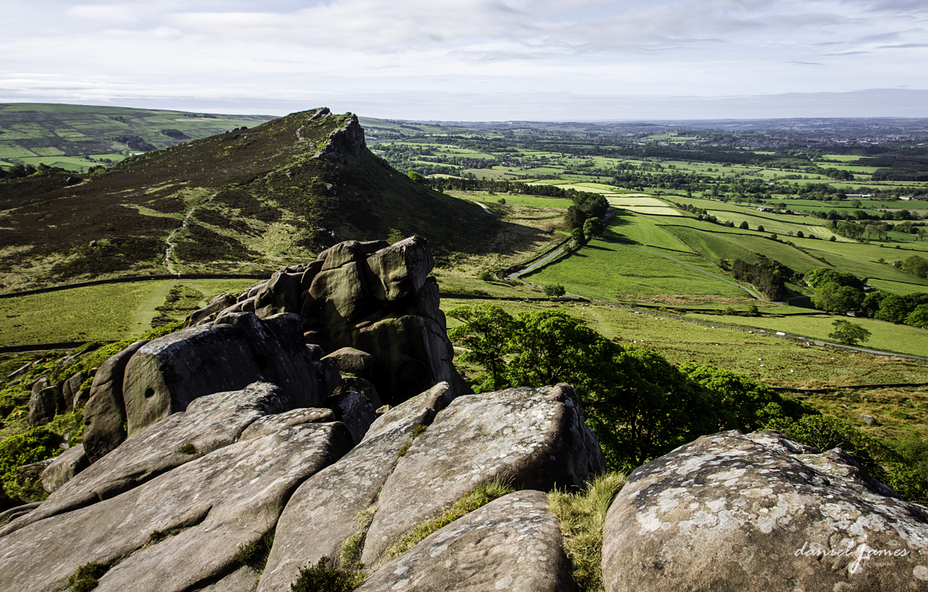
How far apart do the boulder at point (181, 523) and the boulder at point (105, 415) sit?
23.0 feet

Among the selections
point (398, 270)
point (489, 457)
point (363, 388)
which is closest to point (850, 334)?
point (398, 270)

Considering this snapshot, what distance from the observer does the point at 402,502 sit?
1047cm

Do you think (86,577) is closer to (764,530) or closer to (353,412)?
(353,412)

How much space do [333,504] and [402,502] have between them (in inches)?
73.0

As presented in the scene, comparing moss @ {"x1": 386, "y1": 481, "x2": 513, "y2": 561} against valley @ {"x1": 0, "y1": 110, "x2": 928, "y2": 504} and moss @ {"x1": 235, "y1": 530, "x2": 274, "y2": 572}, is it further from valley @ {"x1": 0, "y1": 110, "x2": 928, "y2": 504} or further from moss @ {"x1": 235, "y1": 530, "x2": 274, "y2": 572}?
valley @ {"x1": 0, "y1": 110, "x2": 928, "y2": 504}

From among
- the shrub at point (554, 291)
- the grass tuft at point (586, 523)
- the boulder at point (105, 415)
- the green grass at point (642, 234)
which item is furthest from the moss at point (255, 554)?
the green grass at point (642, 234)

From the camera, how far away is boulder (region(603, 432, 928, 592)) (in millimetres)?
5758

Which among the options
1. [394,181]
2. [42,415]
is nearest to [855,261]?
[394,181]

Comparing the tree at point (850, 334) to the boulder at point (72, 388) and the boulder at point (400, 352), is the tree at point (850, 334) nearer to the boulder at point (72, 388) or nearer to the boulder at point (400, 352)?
the boulder at point (400, 352)

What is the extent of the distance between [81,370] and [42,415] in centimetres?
395

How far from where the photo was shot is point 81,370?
118ft

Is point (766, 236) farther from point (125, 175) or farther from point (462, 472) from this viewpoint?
point (125, 175)

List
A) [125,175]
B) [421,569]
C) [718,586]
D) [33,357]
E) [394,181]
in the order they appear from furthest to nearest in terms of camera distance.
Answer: [394,181], [125,175], [33,357], [421,569], [718,586]

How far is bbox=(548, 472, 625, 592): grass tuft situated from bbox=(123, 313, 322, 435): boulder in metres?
15.2
